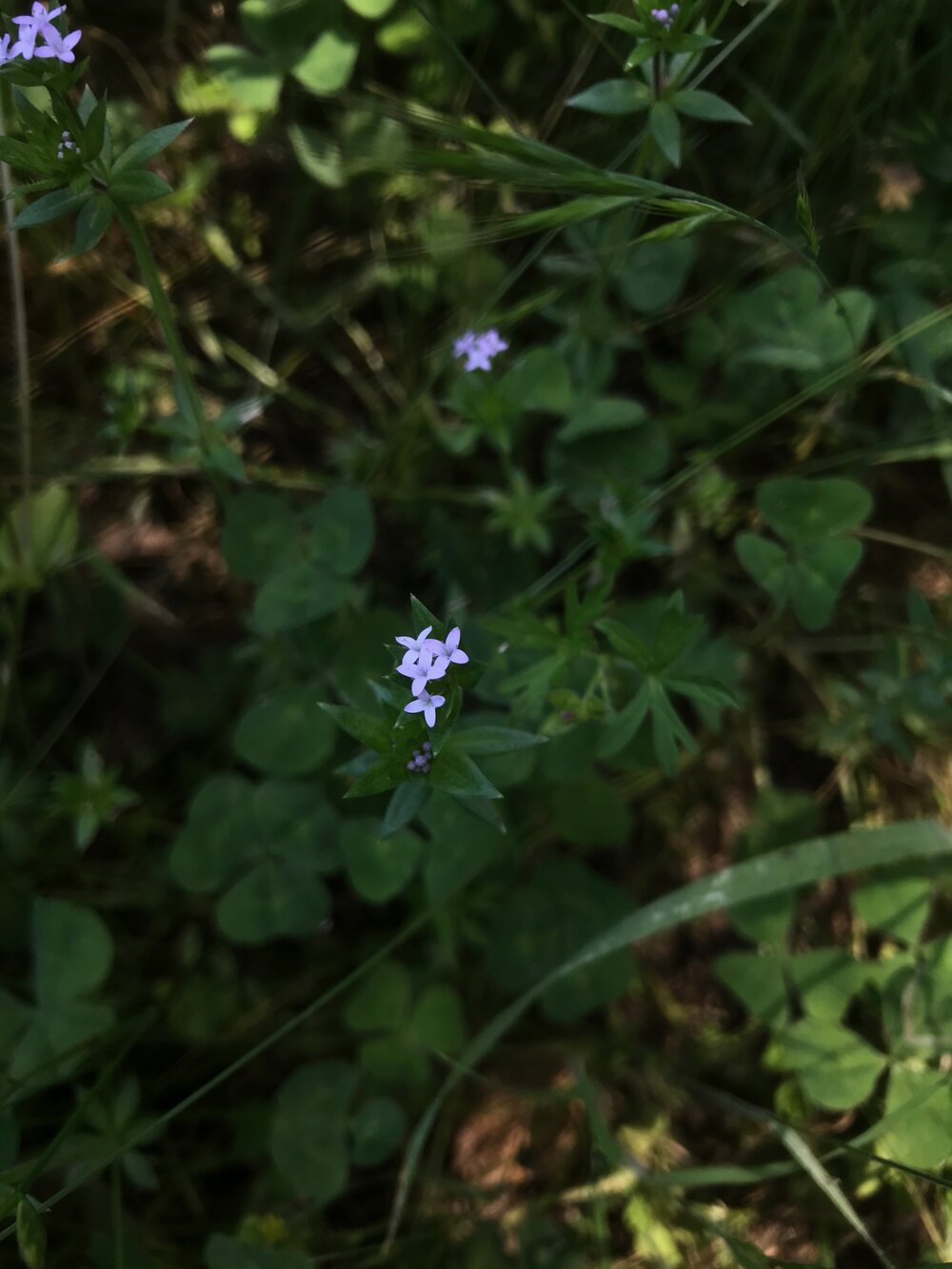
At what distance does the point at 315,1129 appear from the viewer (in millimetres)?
3000

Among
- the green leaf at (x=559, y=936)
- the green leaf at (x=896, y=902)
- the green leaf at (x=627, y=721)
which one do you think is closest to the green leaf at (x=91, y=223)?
the green leaf at (x=627, y=721)

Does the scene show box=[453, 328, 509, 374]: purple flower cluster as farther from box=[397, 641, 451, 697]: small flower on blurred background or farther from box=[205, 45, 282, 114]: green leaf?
box=[205, 45, 282, 114]: green leaf

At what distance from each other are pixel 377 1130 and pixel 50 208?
104 inches

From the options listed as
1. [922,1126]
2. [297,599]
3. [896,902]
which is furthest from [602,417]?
[922,1126]

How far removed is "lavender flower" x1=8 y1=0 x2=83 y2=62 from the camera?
5.93 ft

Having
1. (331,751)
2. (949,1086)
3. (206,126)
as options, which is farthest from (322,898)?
(206,126)

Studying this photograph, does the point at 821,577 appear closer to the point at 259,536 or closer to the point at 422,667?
the point at 422,667

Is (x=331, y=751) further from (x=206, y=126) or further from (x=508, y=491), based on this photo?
(x=206, y=126)

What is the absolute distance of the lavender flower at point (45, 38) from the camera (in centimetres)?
181

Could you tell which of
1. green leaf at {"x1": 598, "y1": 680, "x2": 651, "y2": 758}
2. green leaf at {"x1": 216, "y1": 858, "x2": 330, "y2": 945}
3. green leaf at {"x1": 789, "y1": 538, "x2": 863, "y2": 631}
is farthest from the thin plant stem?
green leaf at {"x1": 789, "y1": 538, "x2": 863, "y2": 631}

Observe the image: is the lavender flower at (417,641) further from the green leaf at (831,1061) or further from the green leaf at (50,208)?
the green leaf at (831,1061)

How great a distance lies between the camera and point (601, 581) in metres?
2.50

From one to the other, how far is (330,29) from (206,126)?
59cm

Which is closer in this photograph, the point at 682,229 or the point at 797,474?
the point at 682,229
